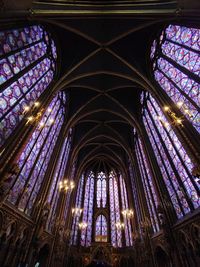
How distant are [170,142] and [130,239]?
14348 millimetres

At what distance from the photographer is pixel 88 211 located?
22984mm

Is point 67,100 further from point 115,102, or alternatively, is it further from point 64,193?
point 64,193

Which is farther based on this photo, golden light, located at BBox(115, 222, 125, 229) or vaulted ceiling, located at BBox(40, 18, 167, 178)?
golden light, located at BBox(115, 222, 125, 229)

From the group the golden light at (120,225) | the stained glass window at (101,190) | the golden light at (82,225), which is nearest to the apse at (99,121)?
the golden light at (82,225)

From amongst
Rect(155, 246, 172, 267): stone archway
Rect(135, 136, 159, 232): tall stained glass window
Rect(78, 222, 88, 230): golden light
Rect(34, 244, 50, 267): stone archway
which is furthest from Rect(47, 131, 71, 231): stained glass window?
Rect(155, 246, 172, 267): stone archway

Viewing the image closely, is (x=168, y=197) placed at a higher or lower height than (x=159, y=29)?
lower

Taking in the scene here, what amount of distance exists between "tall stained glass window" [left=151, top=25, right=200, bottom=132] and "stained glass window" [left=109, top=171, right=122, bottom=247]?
17.8 meters

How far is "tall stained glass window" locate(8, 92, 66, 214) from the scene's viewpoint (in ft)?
31.6

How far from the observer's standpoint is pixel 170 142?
Answer: 1130 centimetres

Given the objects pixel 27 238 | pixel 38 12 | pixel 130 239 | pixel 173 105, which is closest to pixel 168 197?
pixel 173 105

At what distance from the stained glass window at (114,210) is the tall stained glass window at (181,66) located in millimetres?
17804

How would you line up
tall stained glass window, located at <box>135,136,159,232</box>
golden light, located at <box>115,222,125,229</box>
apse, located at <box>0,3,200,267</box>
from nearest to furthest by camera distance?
apse, located at <box>0,3,200,267</box>, tall stained glass window, located at <box>135,136,159,232</box>, golden light, located at <box>115,222,125,229</box>

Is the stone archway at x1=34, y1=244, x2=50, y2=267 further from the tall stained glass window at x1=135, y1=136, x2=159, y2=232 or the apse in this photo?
the tall stained glass window at x1=135, y1=136, x2=159, y2=232

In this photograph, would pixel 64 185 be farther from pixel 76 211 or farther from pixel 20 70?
pixel 20 70
